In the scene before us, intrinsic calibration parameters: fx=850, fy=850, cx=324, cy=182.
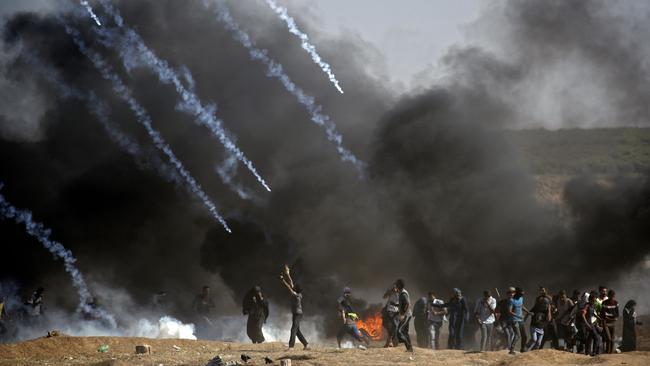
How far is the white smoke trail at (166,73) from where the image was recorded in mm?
39406

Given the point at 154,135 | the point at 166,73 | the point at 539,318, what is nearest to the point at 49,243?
the point at 154,135

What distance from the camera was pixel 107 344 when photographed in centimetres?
2283

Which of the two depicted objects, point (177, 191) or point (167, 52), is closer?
point (177, 191)

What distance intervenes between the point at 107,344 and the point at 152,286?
16501 millimetres

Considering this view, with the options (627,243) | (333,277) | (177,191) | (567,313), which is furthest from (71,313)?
(627,243)

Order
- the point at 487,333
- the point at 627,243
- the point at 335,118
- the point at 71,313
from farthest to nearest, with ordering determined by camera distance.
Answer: the point at 335,118, the point at 627,243, the point at 71,313, the point at 487,333

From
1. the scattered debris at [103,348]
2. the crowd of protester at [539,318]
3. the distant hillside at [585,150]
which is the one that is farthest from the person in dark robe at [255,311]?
the distant hillside at [585,150]

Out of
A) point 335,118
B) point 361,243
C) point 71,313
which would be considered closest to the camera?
point 71,313

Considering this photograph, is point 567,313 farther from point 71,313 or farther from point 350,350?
point 71,313

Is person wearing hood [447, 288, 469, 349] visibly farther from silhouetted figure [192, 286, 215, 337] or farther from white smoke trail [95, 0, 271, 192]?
white smoke trail [95, 0, 271, 192]

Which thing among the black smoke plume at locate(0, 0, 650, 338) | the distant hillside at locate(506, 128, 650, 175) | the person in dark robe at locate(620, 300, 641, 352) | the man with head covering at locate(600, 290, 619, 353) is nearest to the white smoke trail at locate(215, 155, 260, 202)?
the black smoke plume at locate(0, 0, 650, 338)

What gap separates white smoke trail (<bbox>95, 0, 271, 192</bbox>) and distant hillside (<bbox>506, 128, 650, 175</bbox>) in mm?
33557

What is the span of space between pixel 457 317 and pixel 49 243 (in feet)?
69.0

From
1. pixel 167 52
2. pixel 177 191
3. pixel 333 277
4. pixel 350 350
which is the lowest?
pixel 350 350
